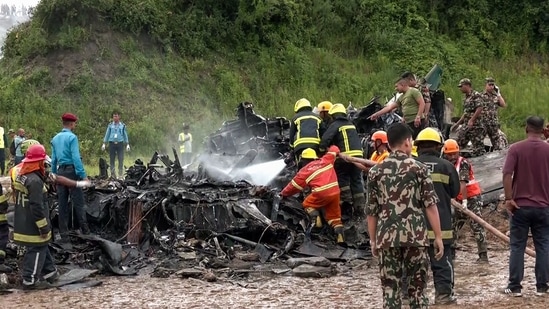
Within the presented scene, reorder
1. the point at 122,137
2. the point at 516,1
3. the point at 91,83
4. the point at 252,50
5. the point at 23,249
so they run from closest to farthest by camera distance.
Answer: the point at 23,249
the point at 122,137
the point at 91,83
the point at 252,50
the point at 516,1

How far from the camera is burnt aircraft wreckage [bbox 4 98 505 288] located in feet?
27.4

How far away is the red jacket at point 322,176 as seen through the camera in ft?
29.8

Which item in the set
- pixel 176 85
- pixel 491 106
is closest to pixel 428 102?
pixel 491 106

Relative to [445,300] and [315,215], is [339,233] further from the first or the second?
[445,300]

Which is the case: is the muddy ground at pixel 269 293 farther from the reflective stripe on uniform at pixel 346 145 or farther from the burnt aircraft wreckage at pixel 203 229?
the reflective stripe on uniform at pixel 346 145

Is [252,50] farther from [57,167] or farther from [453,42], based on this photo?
[57,167]

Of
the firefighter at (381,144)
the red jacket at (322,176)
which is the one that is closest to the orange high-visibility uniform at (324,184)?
the red jacket at (322,176)

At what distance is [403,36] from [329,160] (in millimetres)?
18813

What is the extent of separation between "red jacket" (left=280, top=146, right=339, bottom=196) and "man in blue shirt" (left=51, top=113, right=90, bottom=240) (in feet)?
10.0

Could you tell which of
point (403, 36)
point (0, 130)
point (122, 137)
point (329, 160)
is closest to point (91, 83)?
A: point (0, 130)

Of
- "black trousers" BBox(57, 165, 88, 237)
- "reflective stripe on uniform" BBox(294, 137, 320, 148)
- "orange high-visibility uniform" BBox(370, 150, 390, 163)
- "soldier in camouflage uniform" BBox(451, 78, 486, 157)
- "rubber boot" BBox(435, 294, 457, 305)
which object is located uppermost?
"soldier in camouflage uniform" BBox(451, 78, 486, 157)

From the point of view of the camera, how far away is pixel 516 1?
1115 inches

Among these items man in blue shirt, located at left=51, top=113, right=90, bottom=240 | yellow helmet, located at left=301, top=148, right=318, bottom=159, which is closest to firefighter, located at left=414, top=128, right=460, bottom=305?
yellow helmet, located at left=301, top=148, right=318, bottom=159

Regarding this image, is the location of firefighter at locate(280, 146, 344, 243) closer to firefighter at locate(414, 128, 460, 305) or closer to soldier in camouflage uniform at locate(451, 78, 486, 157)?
firefighter at locate(414, 128, 460, 305)
